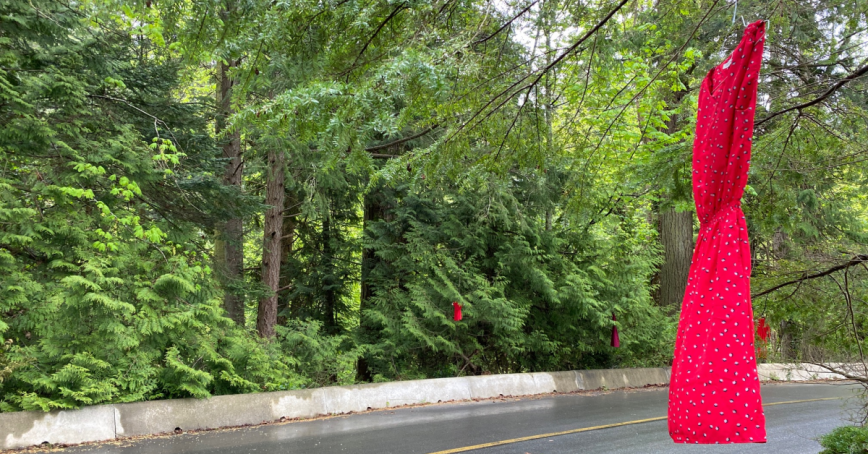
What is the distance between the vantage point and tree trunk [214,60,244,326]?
11.0 meters

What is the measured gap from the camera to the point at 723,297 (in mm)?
2617

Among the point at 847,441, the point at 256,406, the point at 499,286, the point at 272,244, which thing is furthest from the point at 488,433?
the point at 272,244

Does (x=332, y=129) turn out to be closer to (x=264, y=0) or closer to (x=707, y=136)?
(x=264, y=0)

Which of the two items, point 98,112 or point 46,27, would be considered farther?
point 98,112

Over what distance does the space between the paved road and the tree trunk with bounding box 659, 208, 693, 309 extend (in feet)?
18.2

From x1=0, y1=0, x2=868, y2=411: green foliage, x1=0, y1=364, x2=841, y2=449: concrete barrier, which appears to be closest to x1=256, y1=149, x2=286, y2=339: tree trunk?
x1=0, y1=0, x2=868, y2=411: green foliage

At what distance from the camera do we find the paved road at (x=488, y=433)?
A: 20.3 ft

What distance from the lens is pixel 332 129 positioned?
431 cm

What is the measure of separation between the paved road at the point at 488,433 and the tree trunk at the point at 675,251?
554 centimetres

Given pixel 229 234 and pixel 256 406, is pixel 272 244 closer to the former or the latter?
pixel 229 234

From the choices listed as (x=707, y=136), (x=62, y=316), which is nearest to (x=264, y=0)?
(x=707, y=136)

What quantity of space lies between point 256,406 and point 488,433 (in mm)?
3145

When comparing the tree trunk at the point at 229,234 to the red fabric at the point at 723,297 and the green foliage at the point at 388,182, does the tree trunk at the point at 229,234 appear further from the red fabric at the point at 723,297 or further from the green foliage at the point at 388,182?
the red fabric at the point at 723,297

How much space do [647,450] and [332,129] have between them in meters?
4.86
